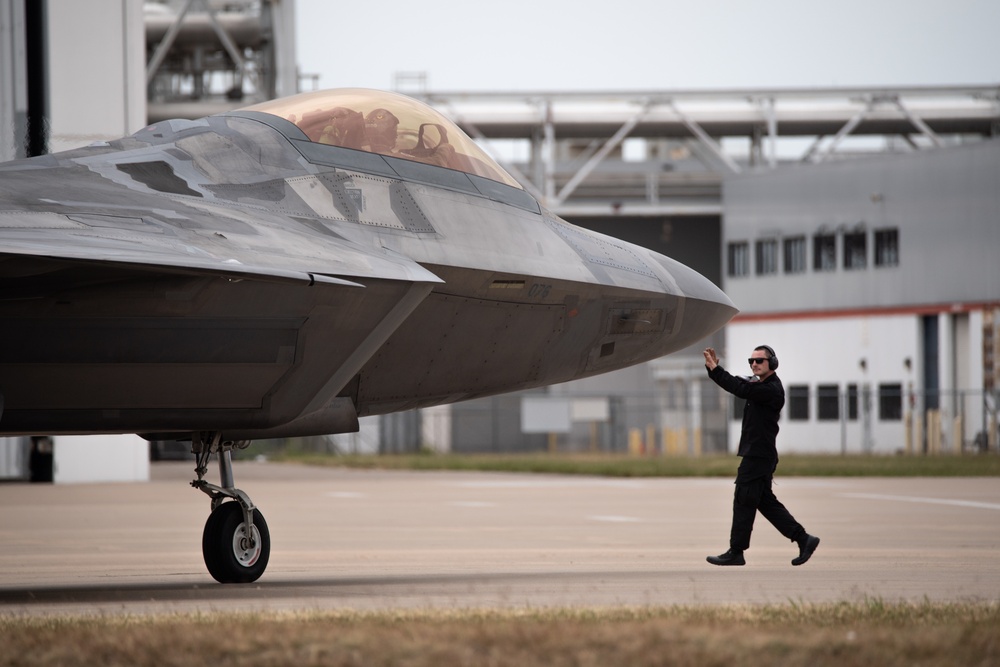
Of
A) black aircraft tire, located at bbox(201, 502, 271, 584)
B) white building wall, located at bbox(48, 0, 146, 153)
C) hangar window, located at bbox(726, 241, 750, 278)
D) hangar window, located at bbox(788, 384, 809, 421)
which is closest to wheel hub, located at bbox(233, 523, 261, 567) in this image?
black aircraft tire, located at bbox(201, 502, 271, 584)

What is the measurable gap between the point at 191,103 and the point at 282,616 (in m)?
35.0

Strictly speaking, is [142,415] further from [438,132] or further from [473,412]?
[473,412]

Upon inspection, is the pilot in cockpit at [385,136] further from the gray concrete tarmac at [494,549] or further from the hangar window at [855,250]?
the hangar window at [855,250]

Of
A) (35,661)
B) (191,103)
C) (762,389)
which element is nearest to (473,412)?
(191,103)

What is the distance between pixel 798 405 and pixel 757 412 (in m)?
36.6

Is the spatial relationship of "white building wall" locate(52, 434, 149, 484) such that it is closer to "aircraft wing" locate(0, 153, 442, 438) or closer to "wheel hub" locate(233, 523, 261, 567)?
"wheel hub" locate(233, 523, 261, 567)

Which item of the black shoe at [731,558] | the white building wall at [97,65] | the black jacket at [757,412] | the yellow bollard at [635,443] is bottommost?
the yellow bollard at [635,443]

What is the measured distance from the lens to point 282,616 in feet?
22.2

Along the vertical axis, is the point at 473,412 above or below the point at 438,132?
below

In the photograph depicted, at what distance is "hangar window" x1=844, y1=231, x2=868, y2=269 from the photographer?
4450cm

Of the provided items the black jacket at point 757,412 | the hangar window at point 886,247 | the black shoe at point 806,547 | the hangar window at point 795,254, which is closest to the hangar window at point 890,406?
the hangar window at point 886,247

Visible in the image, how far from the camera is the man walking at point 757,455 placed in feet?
32.2

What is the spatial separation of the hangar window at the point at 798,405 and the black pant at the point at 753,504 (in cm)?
3587

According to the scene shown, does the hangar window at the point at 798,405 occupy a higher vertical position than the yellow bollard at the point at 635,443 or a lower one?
higher
